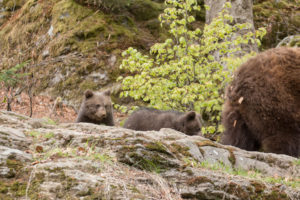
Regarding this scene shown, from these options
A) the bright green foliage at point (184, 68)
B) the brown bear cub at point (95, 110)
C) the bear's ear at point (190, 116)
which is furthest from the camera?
the bright green foliage at point (184, 68)

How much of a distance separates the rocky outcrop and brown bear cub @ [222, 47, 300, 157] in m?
0.79

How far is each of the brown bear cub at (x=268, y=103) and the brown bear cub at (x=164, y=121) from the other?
2.33 m

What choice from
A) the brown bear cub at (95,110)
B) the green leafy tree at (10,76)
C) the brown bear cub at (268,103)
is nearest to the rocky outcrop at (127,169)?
the brown bear cub at (268,103)

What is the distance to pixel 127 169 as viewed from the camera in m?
3.33

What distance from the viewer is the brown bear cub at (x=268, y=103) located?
16.5 feet

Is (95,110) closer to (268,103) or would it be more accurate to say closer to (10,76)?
(10,76)

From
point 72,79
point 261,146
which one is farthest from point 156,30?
point 261,146

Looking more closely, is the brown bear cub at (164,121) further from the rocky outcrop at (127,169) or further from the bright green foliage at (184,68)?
the rocky outcrop at (127,169)

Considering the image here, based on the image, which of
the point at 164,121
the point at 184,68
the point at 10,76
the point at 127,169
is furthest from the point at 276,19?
the point at 127,169

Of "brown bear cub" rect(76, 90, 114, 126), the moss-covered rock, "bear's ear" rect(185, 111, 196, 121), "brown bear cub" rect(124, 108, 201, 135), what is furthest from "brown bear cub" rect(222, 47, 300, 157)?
the moss-covered rock

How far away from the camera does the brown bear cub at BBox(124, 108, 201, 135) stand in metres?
7.89

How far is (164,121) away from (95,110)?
1.76m

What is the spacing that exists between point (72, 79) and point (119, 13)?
3.87m

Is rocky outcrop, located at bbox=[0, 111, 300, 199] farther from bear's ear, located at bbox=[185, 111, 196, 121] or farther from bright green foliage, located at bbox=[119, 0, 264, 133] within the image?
bright green foliage, located at bbox=[119, 0, 264, 133]
